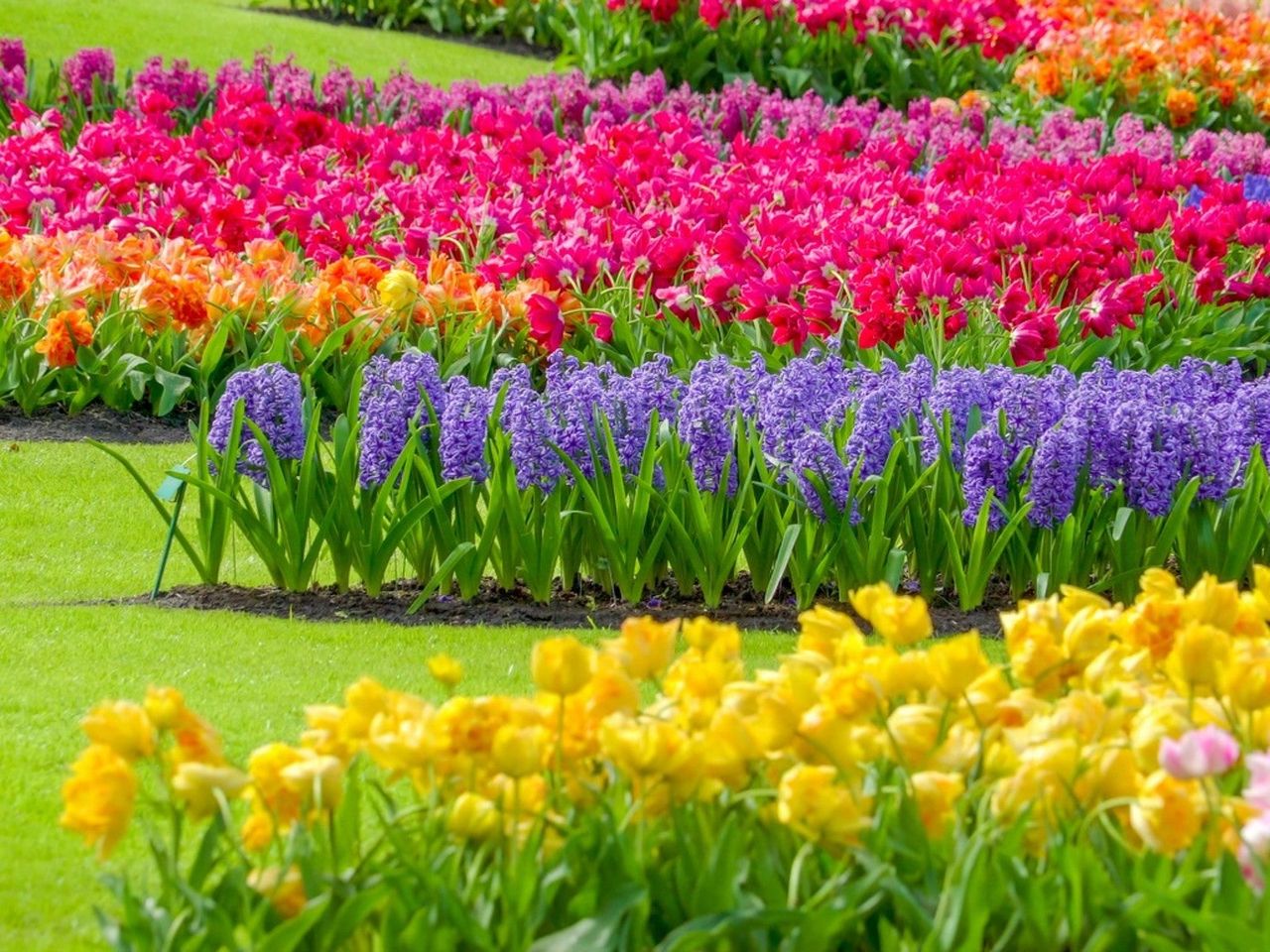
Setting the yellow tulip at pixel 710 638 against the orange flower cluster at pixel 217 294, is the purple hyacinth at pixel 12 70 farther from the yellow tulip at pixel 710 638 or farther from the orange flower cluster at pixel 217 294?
the yellow tulip at pixel 710 638

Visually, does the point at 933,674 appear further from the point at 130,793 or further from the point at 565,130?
the point at 565,130

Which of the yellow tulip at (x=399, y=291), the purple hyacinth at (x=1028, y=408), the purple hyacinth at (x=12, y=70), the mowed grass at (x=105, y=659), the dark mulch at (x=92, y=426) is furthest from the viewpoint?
the purple hyacinth at (x=12, y=70)

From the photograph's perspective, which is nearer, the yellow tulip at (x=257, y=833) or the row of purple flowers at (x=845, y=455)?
the yellow tulip at (x=257, y=833)

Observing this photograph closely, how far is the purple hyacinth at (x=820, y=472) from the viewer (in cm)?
452

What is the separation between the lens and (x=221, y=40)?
15.4m

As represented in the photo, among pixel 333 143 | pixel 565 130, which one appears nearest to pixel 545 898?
pixel 333 143

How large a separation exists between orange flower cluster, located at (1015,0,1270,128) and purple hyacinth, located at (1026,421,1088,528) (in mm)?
9850

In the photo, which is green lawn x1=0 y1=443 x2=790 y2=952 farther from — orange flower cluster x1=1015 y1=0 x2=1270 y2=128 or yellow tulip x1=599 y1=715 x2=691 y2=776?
orange flower cluster x1=1015 y1=0 x2=1270 y2=128

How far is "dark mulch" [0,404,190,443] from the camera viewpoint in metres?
6.23

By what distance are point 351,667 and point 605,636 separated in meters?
0.59

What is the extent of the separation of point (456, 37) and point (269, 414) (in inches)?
525

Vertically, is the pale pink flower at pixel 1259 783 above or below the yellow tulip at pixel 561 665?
below

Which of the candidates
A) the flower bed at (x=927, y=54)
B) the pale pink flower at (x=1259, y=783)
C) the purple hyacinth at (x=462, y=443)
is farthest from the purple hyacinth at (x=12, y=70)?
the pale pink flower at (x=1259, y=783)

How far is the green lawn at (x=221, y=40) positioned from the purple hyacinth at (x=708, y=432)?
10.0m
